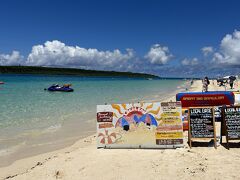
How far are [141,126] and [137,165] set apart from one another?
1.71 m

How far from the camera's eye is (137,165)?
6.91 metres

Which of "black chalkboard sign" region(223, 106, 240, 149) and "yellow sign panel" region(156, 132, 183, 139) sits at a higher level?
→ "black chalkboard sign" region(223, 106, 240, 149)

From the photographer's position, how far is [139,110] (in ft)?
27.8

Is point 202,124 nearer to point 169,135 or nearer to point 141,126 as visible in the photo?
point 169,135

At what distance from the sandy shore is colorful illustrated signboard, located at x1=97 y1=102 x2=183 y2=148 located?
285 mm

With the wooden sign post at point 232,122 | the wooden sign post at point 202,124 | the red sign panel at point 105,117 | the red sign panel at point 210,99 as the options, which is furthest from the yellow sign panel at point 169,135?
the red sign panel at point 210,99

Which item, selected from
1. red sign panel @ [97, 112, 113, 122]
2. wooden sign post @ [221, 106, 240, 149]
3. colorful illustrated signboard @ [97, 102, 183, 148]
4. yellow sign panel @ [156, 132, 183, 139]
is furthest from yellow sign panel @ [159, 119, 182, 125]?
red sign panel @ [97, 112, 113, 122]

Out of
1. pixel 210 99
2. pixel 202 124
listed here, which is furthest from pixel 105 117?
pixel 210 99

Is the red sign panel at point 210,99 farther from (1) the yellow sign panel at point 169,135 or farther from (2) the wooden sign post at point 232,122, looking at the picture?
(1) the yellow sign panel at point 169,135

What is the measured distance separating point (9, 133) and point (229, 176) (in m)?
9.70

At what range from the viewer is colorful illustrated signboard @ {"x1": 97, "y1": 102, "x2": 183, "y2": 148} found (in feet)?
27.2

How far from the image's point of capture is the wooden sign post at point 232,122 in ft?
26.3

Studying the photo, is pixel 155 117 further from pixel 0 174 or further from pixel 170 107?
pixel 0 174

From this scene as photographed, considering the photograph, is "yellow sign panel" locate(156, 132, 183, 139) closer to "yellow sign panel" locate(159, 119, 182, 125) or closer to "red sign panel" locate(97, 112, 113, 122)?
"yellow sign panel" locate(159, 119, 182, 125)
